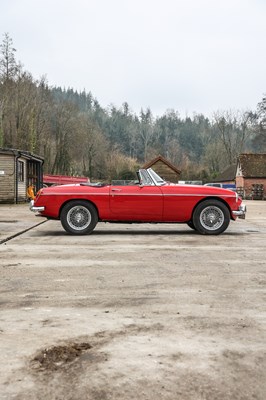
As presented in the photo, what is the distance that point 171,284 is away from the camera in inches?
193

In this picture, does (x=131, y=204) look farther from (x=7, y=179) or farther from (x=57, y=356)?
(x=7, y=179)

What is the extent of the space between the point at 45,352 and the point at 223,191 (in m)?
7.97

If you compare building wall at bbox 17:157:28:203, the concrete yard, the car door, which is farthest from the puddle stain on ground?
building wall at bbox 17:157:28:203

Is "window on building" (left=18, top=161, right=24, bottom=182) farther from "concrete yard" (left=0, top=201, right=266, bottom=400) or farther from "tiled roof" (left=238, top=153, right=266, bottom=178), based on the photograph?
"tiled roof" (left=238, top=153, right=266, bottom=178)

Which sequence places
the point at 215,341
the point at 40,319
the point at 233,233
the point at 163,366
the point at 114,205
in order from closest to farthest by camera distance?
the point at 163,366, the point at 215,341, the point at 40,319, the point at 114,205, the point at 233,233

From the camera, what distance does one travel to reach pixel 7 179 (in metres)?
28.0

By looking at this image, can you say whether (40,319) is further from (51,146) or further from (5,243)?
(51,146)

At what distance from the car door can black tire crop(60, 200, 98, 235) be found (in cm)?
49

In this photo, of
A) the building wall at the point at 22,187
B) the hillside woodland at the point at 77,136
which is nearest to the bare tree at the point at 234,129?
the hillside woodland at the point at 77,136

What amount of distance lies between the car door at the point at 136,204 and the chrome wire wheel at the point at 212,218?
1037mm

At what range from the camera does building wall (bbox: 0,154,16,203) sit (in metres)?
28.0

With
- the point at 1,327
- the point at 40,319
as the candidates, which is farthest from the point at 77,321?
the point at 1,327

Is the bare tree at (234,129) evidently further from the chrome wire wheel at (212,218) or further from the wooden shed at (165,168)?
the chrome wire wheel at (212,218)

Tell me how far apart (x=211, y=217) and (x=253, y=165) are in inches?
1977
